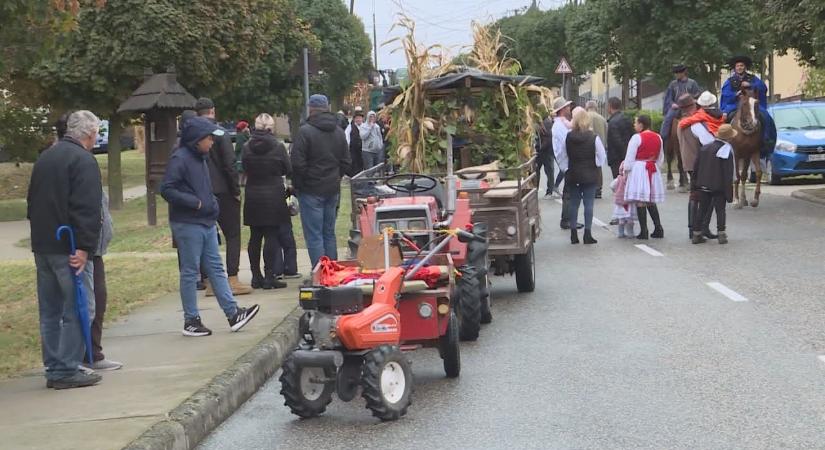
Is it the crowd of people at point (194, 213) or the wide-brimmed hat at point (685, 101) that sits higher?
the wide-brimmed hat at point (685, 101)

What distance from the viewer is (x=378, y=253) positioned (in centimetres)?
970

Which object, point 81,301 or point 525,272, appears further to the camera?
point 525,272

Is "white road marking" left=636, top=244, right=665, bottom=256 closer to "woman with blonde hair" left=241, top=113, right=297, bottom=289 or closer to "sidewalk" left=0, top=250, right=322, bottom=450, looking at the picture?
"woman with blonde hair" left=241, top=113, right=297, bottom=289

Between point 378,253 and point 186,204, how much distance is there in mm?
1970

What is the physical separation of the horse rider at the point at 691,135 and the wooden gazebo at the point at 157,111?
8209 millimetres

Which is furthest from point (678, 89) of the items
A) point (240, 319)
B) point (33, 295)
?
point (240, 319)

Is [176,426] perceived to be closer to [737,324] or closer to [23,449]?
[23,449]

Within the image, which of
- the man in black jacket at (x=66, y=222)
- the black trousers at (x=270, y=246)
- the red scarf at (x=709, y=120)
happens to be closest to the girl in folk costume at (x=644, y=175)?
the red scarf at (x=709, y=120)

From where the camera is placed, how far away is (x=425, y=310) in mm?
8992

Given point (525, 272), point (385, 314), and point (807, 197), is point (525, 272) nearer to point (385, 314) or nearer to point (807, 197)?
point (385, 314)

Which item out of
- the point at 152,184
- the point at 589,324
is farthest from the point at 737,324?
the point at 152,184

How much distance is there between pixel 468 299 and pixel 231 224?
13.0ft

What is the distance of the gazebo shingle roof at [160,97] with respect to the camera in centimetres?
2180

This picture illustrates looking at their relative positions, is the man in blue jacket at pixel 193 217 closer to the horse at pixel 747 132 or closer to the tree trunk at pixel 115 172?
the horse at pixel 747 132
